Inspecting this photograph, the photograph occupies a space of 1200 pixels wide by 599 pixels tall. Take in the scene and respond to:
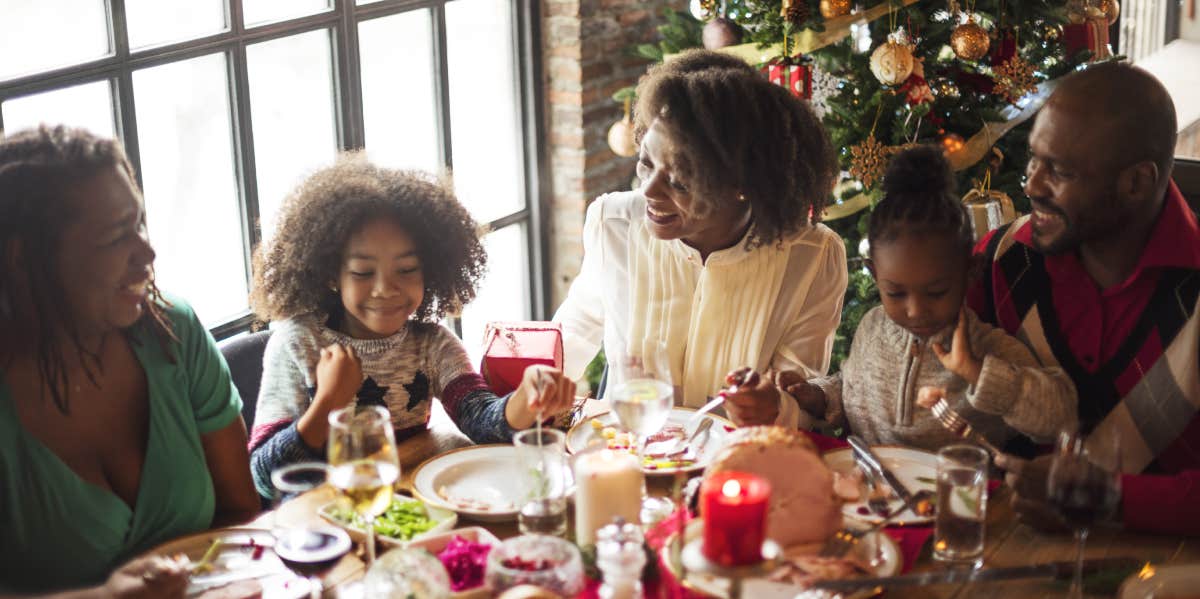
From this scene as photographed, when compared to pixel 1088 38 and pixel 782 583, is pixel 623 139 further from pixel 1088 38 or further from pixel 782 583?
pixel 782 583

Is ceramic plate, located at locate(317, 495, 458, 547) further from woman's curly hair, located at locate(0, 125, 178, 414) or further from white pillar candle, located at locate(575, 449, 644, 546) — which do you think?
woman's curly hair, located at locate(0, 125, 178, 414)

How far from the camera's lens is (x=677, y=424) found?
2.15 metres

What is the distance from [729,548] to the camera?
54.8 inches

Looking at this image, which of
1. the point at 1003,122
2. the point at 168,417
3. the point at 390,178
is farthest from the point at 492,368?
the point at 1003,122

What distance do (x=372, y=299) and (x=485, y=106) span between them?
2.18 meters

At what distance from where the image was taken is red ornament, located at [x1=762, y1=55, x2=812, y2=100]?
352 centimetres

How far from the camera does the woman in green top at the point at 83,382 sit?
1753mm

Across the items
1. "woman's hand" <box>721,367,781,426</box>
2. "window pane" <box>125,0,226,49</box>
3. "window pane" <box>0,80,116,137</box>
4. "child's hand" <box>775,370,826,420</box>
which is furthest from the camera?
"window pane" <box>125,0,226,49</box>

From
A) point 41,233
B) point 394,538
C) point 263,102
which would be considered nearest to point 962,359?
point 394,538

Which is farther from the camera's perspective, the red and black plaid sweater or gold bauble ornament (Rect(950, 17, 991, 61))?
gold bauble ornament (Rect(950, 17, 991, 61))

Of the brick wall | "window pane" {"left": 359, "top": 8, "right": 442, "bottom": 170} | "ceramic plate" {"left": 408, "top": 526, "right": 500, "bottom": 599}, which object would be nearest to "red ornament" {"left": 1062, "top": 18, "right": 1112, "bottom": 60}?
the brick wall

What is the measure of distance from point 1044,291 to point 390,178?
45.9 inches

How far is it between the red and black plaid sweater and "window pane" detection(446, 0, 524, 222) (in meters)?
2.39

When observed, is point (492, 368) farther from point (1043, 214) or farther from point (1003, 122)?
point (1003, 122)
